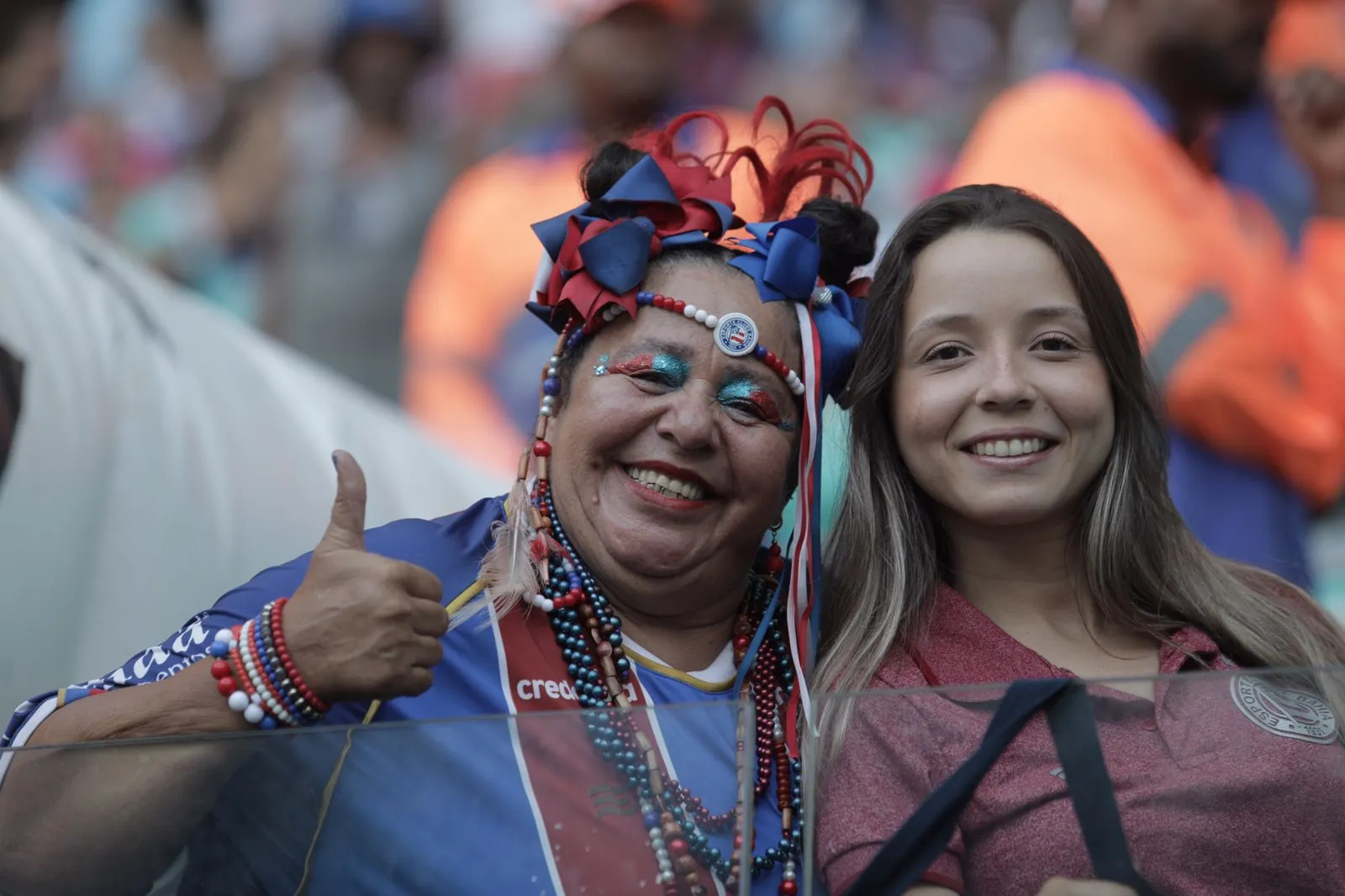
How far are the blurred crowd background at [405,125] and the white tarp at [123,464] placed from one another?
2.04m

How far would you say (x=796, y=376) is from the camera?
2.29m

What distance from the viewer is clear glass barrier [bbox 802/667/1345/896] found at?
160 centimetres

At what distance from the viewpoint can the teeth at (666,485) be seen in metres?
2.21

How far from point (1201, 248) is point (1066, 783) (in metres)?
2.53

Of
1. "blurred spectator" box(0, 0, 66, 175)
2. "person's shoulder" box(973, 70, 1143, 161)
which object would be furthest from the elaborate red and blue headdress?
"blurred spectator" box(0, 0, 66, 175)

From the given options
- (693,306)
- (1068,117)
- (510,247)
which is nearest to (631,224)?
(693,306)

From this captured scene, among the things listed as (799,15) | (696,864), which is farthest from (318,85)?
(696,864)

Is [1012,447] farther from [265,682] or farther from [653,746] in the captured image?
[265,682]

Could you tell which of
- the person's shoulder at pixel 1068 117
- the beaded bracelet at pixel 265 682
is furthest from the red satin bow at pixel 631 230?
the person's shoulder at pixel 1068 117

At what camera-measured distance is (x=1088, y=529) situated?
228cm

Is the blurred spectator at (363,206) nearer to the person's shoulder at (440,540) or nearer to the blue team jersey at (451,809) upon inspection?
the person's shoulder at (440,540)

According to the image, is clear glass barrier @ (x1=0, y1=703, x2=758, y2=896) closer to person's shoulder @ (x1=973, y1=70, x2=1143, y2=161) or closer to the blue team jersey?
the blue team jersey

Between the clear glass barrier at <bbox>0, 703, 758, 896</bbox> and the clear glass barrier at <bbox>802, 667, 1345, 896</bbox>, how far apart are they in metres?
0.15

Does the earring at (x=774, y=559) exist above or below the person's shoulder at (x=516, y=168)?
below
